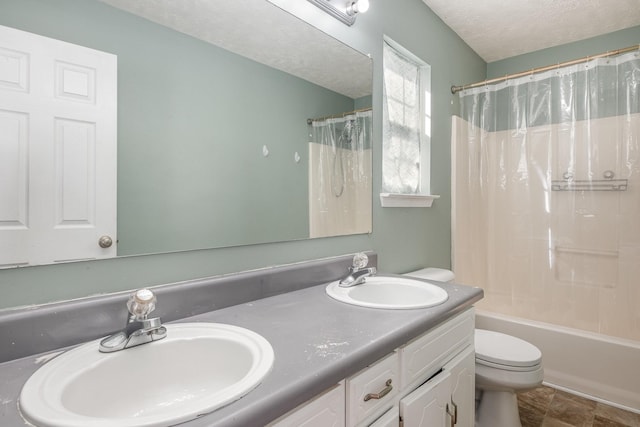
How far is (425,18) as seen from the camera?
2143mm

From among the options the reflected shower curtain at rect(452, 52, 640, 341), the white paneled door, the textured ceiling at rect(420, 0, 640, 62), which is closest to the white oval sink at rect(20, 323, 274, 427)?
the white paneled door

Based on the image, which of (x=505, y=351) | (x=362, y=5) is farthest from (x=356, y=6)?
(x=505, y=351)

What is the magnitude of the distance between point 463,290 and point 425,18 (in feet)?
5.74

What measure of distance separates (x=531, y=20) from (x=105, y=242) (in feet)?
9.20

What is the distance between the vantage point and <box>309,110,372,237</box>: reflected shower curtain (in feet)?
4.75

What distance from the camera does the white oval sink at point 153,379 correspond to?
525mm

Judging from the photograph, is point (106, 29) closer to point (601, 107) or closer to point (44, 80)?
point (44, 80)

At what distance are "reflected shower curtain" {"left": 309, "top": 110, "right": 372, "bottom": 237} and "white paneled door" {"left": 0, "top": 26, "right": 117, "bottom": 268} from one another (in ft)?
2.49

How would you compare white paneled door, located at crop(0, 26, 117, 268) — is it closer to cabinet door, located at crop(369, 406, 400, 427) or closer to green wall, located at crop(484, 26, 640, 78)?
cabinet door, located at crop(369, 406, 400, 427)

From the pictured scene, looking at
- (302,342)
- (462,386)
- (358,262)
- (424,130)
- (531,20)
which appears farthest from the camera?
(531,20)

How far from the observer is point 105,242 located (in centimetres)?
87

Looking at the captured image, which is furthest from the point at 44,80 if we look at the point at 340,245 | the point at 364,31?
the point at 364,31

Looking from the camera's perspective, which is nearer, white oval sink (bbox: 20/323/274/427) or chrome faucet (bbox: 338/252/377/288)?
white oval sink (bbox: 20/323/274/427)

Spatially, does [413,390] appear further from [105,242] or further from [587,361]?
[587,361]
